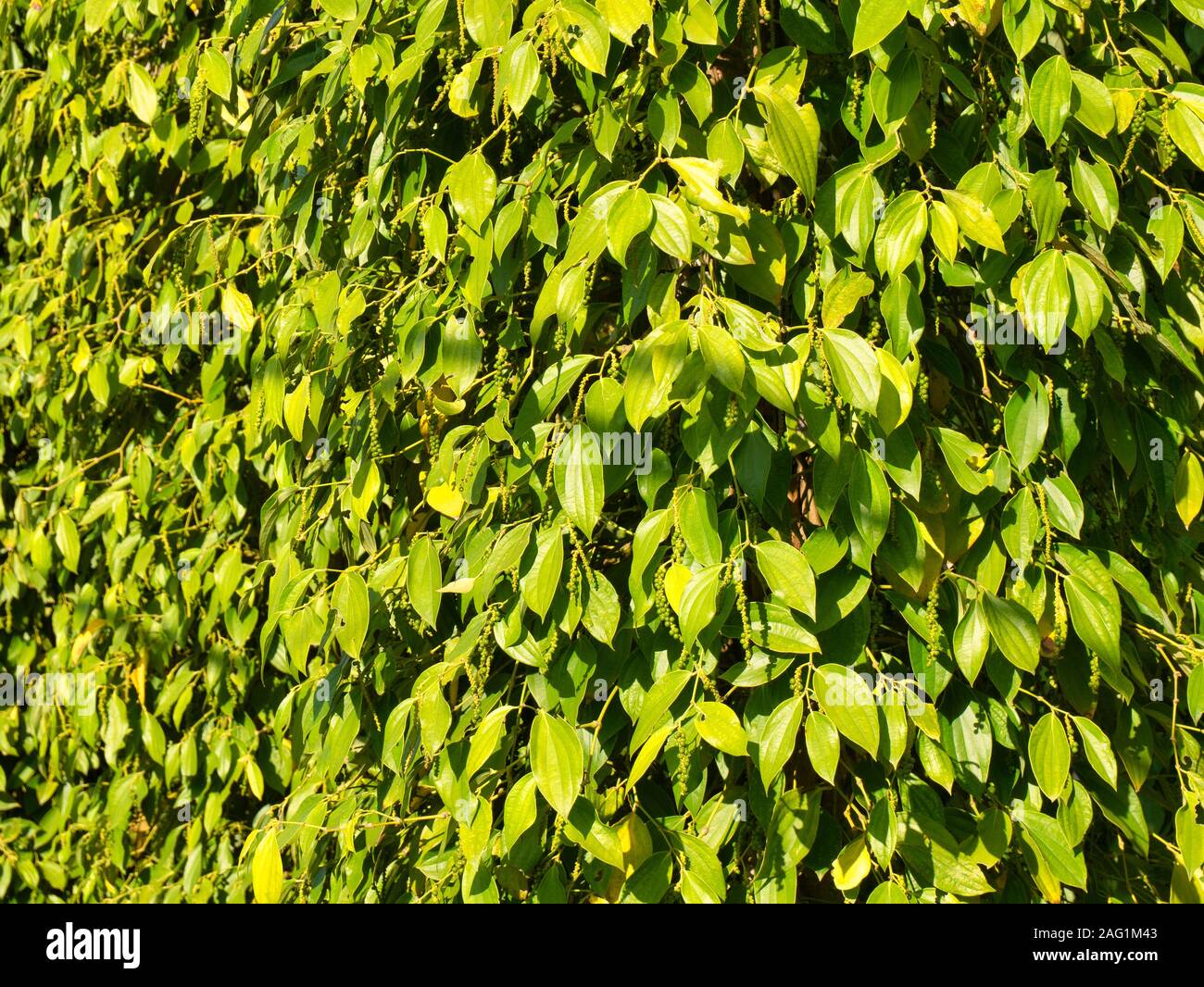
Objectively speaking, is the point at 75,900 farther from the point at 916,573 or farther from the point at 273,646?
the point at 916,573

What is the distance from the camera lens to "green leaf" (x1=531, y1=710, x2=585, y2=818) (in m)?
1.28

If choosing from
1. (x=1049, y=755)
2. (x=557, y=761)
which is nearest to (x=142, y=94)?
(x=557, y=761)

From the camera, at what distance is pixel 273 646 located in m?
2.06

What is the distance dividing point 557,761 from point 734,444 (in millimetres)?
405

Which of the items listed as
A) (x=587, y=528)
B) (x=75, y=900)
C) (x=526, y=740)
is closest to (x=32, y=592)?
(x=75, y=900)

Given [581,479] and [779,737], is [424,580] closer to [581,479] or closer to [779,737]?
[581,479]

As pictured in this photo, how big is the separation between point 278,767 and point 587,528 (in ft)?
3.72

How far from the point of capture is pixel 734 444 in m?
1.25

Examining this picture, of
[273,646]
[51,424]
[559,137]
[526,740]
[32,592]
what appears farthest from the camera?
[32,592]

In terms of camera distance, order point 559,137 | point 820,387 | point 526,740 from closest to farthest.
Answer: point 820,387 → point 559,137 → point 526,740

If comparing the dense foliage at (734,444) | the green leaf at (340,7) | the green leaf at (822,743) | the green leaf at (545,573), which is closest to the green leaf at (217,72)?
the dense foliage at (734,444)

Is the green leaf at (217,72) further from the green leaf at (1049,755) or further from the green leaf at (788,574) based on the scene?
the green leaf at (1049,755)

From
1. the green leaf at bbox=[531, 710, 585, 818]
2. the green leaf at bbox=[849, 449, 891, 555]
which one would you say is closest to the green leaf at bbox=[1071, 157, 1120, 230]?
the green leaf at bbox=[849, 449, 891, 555]

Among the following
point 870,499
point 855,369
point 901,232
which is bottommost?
point 870,499
